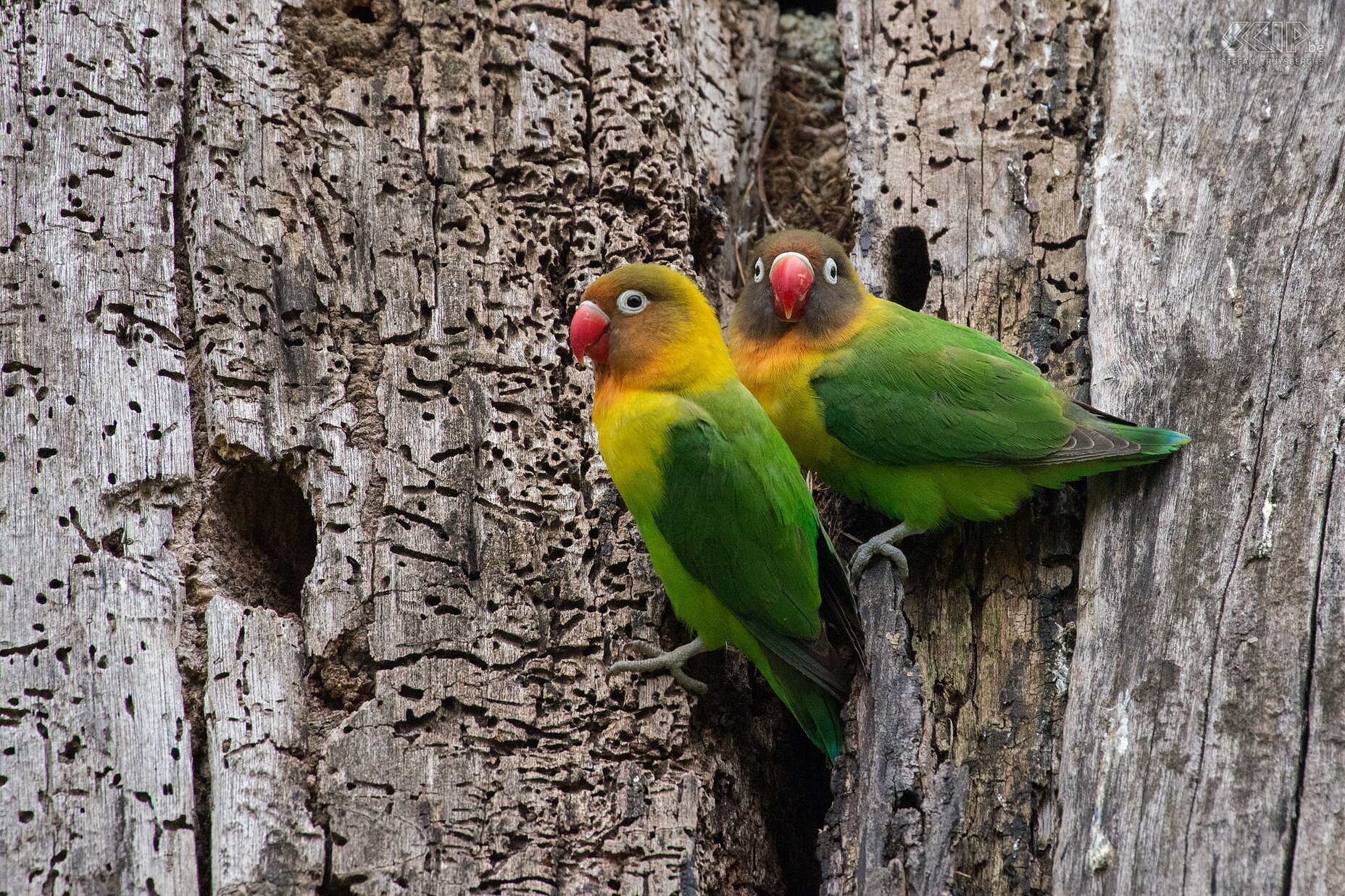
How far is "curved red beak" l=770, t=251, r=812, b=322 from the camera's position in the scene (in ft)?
12.4

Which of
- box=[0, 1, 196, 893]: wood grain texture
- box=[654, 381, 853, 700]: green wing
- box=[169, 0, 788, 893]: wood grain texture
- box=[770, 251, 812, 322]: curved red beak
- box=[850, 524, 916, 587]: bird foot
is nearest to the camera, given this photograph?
box=[0, 1, 196, 893]: wood grain texture

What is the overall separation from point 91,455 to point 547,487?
142cm

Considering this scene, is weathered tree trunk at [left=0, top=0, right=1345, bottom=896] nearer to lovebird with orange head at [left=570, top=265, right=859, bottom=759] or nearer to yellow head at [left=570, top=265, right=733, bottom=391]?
lovebird with orange head at [left=570, top=265, right=859, bottom=759]

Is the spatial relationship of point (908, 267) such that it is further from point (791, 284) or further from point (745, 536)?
point (745, 536)

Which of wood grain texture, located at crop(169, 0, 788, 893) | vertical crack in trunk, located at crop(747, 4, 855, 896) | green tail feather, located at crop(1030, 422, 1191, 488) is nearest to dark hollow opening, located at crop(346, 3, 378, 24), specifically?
wood grain texture, located at crop(169, 0, 788, 893)

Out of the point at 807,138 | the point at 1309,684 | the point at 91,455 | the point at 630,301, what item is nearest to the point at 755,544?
the point at 630,301

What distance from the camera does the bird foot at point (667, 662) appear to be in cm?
343

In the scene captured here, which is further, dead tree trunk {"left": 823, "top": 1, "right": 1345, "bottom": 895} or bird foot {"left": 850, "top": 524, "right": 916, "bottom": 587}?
bird foot {"left": 850, "top": 524, "right": 916, "bottom": 587}

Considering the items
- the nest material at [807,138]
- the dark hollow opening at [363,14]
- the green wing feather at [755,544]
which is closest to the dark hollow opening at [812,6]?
the nest material at [807,138]

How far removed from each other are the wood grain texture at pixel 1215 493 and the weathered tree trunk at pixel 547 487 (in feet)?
0.04

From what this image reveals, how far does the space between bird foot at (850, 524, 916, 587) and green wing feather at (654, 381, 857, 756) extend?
0.18 m

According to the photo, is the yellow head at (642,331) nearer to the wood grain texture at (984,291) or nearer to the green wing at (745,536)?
the green wing at (745,536)

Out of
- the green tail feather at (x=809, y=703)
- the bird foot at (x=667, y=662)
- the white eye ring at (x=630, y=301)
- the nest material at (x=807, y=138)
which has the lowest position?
the green tail feather at (x=809, y=703)

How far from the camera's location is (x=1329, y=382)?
3188 mm
